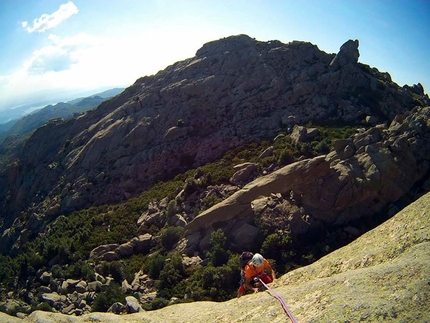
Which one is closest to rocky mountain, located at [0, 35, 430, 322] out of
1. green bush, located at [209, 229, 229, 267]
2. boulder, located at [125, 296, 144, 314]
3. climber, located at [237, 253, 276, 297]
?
green bush, located at [209, 229, 229, 267]

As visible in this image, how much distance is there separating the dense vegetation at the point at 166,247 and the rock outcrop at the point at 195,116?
525 centimetres

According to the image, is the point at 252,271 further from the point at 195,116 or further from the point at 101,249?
the point at 195,116

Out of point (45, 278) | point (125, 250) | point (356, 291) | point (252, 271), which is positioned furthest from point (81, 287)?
point (356, 291)

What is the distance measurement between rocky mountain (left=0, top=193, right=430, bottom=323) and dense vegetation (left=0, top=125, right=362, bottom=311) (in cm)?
1368

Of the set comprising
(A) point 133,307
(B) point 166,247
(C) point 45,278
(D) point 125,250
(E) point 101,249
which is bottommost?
(B) point 166,247

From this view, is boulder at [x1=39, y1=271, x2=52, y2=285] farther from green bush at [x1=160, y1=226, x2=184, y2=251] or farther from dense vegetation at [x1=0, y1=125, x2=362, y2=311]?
green bush at [x1=160, y1=226, x2=184, y2=251]

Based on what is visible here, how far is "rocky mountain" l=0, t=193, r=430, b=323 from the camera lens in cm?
841

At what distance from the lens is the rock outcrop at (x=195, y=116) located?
52.3 meters

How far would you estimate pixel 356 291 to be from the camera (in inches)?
369

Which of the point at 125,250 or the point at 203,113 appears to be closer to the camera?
the point at 125,250

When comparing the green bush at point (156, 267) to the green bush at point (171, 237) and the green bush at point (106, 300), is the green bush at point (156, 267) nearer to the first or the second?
the green bush at point (171, 237)

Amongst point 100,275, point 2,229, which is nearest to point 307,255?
point 100,275

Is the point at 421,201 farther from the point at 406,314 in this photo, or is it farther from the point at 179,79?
the point at 179,79

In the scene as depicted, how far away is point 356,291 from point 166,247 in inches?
1086
